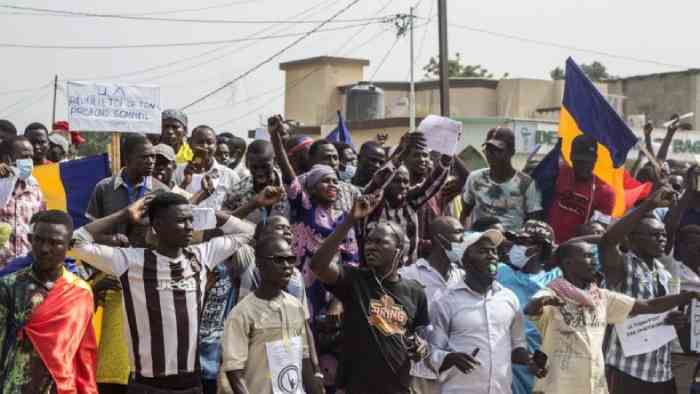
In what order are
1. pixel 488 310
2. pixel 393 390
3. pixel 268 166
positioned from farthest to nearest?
pixel 268 166 → pixel 488 310 → pixel 393 390

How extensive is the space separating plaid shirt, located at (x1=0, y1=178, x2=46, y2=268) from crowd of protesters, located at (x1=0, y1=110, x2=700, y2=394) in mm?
12

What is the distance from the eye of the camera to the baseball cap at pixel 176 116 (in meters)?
9.77

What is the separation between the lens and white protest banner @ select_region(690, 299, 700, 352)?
779 cm

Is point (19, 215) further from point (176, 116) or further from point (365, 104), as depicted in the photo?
point (365, 104)

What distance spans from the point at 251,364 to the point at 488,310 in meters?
1.64

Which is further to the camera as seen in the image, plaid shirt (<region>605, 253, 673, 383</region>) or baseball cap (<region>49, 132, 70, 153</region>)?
baseball cap (<region>49, 132, 70, 153</region>)

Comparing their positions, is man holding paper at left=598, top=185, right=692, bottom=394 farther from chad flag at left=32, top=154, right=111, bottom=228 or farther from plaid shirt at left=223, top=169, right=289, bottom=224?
chad flag at left=32, top=154, right=111, bottom=228

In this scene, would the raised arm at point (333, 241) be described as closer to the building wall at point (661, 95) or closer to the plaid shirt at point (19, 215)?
the plaid shirt at point (19, 215)

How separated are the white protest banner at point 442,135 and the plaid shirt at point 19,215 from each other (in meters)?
3.07

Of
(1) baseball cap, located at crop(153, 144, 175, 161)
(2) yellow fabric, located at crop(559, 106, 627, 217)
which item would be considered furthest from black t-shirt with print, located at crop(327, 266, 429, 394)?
(2) yellow fabric, located at crop(559, 106, 627, 217)

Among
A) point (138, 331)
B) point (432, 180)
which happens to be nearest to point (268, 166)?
point (432, 180)

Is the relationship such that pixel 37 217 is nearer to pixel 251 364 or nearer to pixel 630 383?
pixel 251 364

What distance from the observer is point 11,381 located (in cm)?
559

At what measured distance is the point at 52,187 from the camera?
8.37 meters
